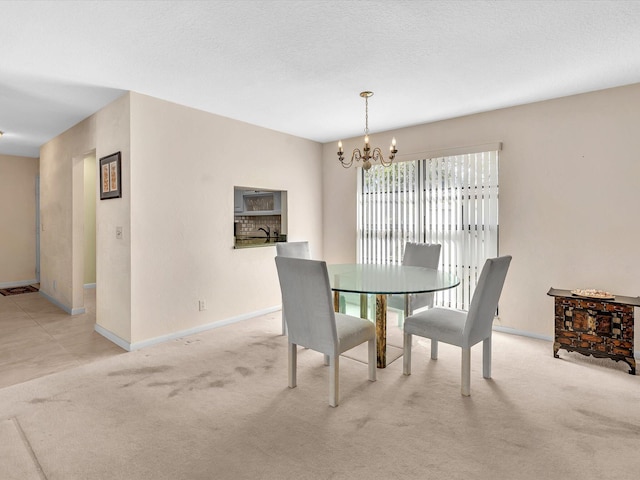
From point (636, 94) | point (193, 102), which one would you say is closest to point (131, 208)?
point (193, 102)

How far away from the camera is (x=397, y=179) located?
4.92 meters

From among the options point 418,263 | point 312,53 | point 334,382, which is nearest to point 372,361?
point 334,382

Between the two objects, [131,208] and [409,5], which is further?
[131,208]

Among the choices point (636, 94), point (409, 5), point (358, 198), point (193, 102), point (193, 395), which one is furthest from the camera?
point (358, 198)

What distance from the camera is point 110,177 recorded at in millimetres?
3688

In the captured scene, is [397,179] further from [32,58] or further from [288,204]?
[32,58]

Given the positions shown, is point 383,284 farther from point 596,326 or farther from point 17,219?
point 17,219

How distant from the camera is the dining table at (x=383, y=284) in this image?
2627mm

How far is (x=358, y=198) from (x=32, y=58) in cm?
392

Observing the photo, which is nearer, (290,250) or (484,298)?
(484,298)

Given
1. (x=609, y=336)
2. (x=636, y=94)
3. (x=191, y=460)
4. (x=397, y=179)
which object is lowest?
(x=191, y=460)

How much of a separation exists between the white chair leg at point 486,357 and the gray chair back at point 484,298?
14cm

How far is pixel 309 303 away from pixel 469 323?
44.7 inches

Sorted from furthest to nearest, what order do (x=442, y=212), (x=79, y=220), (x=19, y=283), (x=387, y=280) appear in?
(x=19, y=283), (x=79, y=220), (x=442, y=212), (x=387, y=280)
